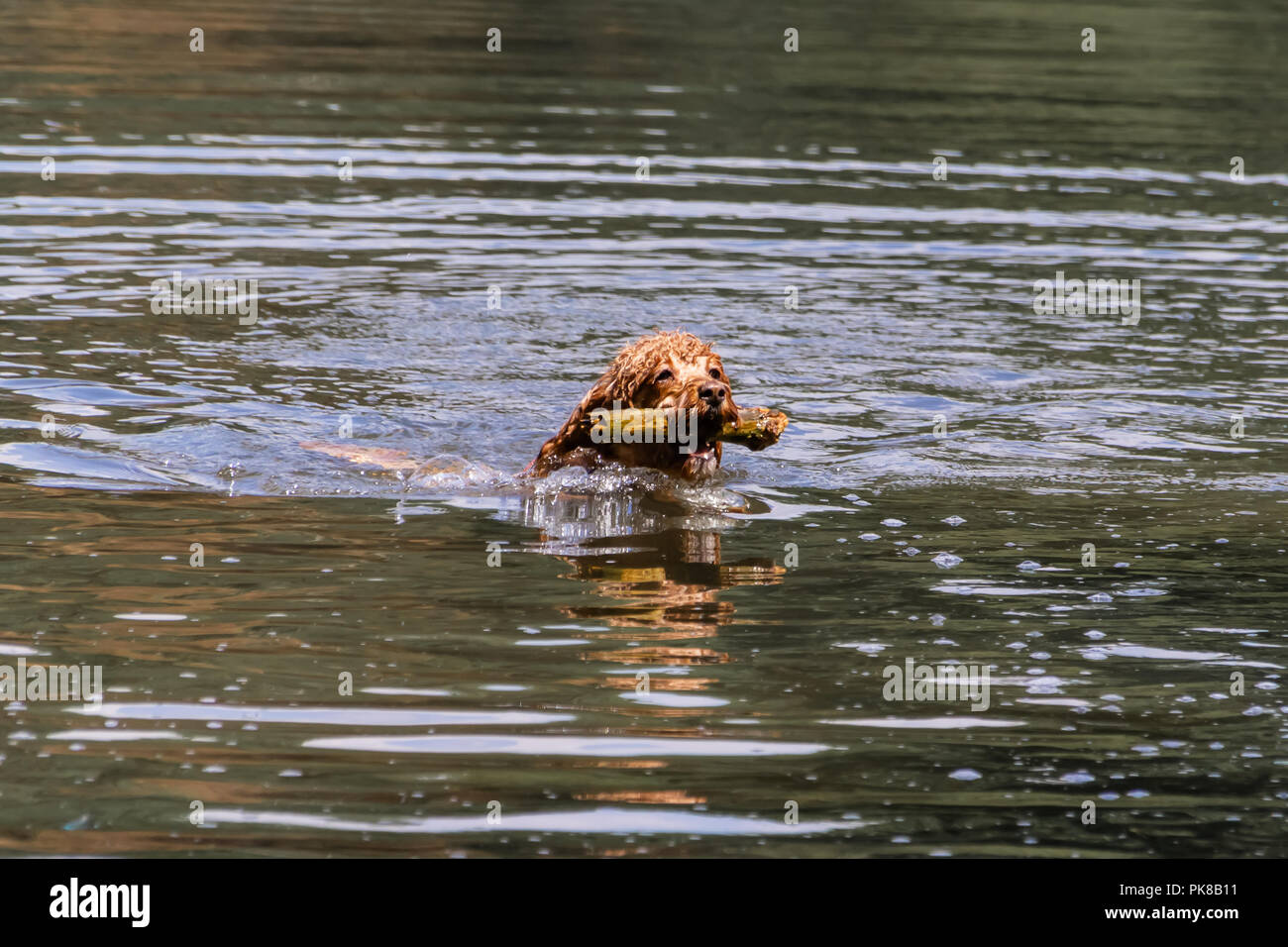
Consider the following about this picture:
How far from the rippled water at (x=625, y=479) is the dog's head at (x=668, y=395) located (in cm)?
22

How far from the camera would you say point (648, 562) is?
29.8ft

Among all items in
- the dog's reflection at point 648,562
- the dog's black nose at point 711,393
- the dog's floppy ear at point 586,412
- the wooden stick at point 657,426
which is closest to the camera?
the dog's reflection at point 648,562

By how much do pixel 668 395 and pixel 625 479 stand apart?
2.53 ft

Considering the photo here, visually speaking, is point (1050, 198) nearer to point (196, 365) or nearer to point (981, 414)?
point (981, 414)

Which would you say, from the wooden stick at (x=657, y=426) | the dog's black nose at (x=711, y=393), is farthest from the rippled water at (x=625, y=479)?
the dog's black nose at (x=711, y=393)

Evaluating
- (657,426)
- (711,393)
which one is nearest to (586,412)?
(657,426)

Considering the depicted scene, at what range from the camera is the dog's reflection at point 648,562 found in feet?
26.3

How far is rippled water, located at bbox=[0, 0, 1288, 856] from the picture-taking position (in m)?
6.38

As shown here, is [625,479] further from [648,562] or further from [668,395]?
[648,562]

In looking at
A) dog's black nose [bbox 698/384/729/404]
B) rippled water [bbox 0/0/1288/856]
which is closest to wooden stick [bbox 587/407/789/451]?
dog's black nose [bbox 698/384/729/404]

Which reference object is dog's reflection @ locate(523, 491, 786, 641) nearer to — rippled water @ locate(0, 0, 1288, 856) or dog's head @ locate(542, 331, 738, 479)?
rippled water @ locate(0, 0, 1288, 856)

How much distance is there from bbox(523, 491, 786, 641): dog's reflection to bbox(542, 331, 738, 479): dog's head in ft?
0.91

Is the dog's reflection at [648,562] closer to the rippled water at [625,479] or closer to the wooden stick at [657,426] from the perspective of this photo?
the rippled water at [625,479]

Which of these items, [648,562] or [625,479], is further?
[625,479]
